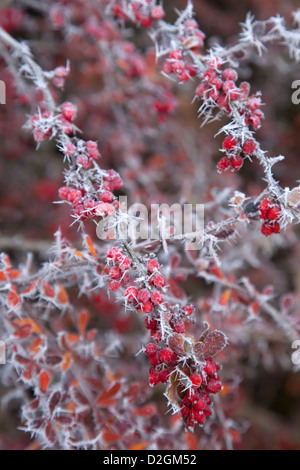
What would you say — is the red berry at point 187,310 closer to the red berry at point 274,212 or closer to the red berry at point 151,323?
the red berry at point 151,323

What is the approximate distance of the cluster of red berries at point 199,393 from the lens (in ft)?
3.00

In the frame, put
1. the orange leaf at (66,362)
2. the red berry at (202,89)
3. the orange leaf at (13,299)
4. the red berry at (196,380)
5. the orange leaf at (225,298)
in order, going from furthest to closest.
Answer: the orange leaf at (225,298)
the orange leaf at (66,362)
the orange leaf at (13,299)
the red berry at (202,89)
the red berry at (196,380)

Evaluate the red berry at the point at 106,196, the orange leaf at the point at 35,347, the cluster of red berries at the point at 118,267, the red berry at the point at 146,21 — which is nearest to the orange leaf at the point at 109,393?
the orange leaf at the point at 35,347

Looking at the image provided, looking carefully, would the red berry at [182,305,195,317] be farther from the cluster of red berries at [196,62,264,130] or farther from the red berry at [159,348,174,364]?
the cluster of red berries at [196,62,264,130]

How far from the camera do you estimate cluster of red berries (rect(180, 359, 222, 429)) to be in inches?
36.0

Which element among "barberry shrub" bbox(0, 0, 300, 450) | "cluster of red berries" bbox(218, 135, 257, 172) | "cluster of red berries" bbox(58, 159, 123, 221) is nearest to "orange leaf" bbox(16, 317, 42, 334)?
"barberry shrub" bbox(0, 0, 300, 450)

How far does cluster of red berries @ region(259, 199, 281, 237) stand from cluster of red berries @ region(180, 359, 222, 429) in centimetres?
33

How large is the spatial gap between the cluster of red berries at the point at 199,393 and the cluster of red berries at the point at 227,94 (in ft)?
1.92

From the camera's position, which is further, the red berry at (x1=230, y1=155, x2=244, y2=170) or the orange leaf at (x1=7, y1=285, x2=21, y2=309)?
the orange leaf at (x1=7, y1=285, x2=21, y2=309)

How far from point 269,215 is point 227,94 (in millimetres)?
312

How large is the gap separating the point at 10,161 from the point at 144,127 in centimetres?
76

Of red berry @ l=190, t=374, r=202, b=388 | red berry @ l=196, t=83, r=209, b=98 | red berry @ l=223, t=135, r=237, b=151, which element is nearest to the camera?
red berry @ l=190, t=374, r=202, b=388

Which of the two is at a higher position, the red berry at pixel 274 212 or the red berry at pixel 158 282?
the red berry at pixel 274 212

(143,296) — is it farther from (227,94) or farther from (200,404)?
(227,94)
